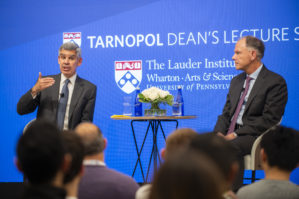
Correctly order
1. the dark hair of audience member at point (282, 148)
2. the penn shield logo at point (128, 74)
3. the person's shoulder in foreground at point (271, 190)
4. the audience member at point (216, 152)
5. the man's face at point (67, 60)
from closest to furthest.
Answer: the audience member at point (216, 152)
the person's shoulder in foreground at point (271, 190)
the dark hair of audience member at point (282, 148)
the man's face at point (67, 60)
the penn shield logo at point (128, 74)

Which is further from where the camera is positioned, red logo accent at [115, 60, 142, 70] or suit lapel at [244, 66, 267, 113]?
red logo accent at [115, 60, 142, 70]

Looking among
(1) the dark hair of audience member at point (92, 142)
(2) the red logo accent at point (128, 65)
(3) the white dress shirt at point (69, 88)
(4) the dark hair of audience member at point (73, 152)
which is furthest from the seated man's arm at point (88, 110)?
(4) the dark hair of audience member at point (73, 152)

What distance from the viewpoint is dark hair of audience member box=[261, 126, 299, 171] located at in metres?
2.10

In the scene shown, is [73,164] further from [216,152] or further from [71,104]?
[71,104]

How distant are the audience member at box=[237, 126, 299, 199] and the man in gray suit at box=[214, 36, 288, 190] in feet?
4.13

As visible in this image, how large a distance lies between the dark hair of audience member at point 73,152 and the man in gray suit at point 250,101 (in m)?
2.15

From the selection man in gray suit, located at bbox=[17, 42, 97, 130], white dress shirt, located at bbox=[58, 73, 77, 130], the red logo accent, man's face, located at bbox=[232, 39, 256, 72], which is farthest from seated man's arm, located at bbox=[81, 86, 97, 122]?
the red logo accent

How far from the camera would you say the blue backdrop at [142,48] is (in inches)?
204

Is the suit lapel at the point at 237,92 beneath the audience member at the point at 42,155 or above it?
above

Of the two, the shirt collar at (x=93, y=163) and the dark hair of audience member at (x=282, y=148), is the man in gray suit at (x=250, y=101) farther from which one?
the shirt collar at (x=93, y=163)

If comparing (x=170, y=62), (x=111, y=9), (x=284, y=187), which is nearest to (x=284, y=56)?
(x=170, y=62)

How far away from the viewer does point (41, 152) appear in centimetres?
116

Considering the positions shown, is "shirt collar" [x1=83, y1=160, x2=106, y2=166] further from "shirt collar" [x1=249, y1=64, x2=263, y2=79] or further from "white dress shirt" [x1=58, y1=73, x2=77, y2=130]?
"shirt collar" [x1=249, y1=64, x2=263, y2=79]

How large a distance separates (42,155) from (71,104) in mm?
2723
